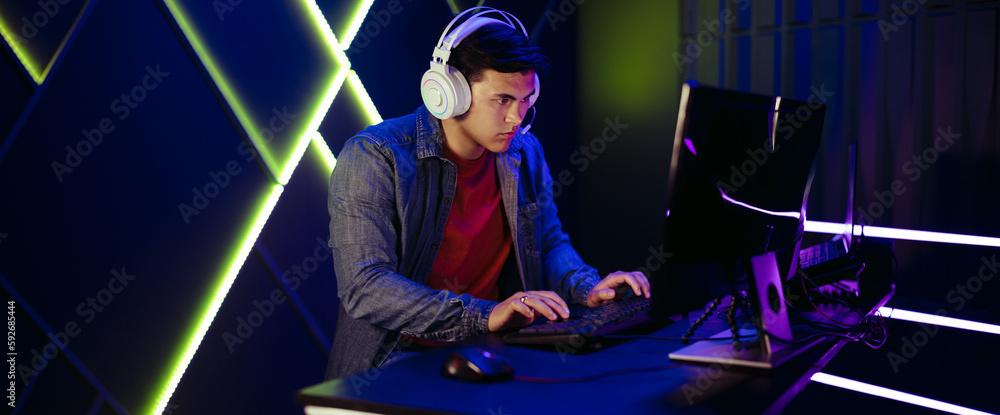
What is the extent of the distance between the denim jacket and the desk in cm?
28

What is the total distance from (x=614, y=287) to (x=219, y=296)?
48.1 inches

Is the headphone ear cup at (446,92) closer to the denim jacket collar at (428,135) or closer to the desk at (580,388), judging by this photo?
the denim jacket collar at (428,135)

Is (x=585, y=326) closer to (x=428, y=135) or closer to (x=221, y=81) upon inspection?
(x=428, y=135)

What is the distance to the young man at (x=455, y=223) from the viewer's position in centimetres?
148

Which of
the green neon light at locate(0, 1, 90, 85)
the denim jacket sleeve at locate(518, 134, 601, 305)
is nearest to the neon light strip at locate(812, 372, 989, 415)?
the denim jacket sleeve at locate(518, 134, 601, 305)

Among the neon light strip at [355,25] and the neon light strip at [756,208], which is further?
the neon light strip at [355,25]

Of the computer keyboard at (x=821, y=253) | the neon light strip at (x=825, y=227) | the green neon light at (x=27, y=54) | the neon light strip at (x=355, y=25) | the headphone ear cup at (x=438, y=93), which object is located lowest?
the neon light strip at (x=825, y=227)

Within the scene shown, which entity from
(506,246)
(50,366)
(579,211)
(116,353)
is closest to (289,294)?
(116,353)

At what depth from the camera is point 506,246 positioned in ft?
6.22

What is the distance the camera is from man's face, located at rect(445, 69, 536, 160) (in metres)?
1.71

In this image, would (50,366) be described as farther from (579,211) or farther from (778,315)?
(579,211)

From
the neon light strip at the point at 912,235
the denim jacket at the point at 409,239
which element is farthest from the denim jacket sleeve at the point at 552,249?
the neon light strip at the point at 912,235

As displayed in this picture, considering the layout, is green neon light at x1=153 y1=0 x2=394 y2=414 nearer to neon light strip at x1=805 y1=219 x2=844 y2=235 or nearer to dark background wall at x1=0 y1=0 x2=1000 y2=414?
dark background wall at x1=0 y1=0 x2=1000 y2=414

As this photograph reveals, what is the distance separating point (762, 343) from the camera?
115 centimetres
